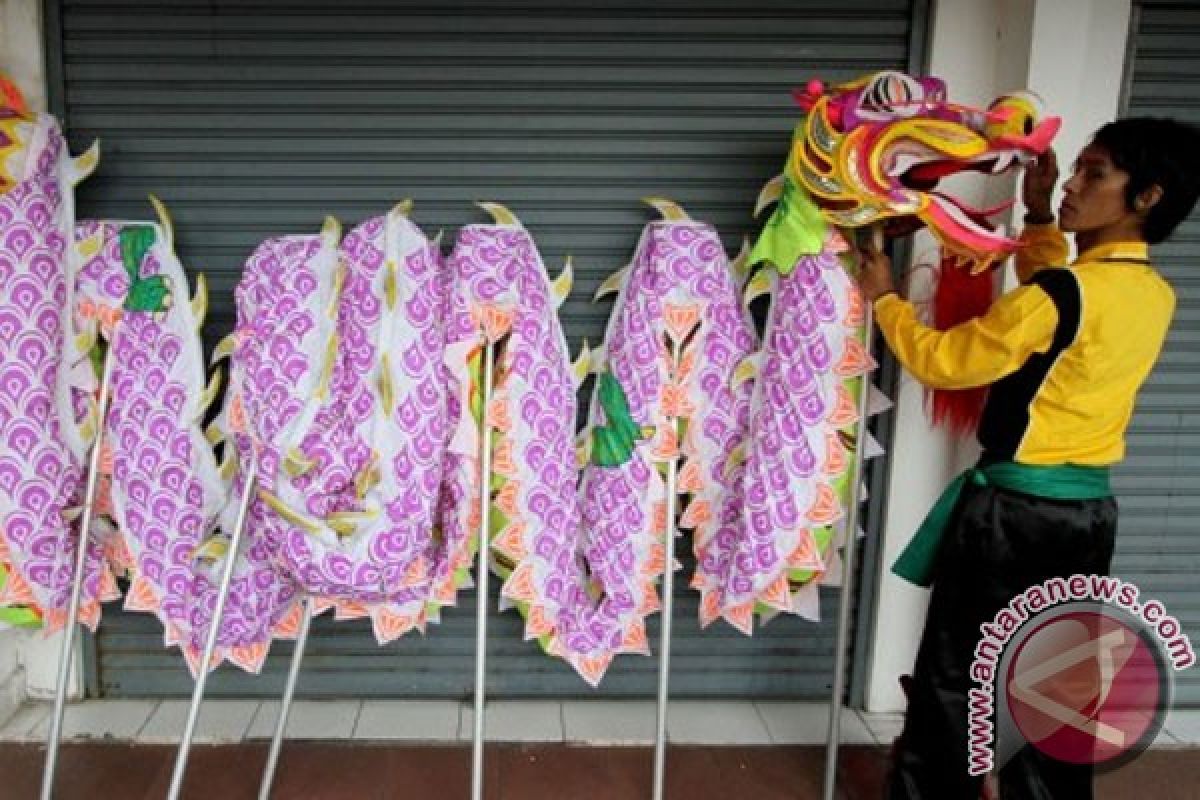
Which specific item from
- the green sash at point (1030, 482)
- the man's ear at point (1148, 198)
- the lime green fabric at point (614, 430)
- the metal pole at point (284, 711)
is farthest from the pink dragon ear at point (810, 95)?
the metal pole at point (284, 711)

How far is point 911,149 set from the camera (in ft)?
7.73

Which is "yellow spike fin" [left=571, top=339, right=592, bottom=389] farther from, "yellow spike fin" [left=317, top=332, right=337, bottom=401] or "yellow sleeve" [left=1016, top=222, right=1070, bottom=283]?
"yellow sleeve" [left=1016, top=222, right=1070, bottom=283]

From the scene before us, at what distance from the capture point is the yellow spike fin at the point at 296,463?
2.49m

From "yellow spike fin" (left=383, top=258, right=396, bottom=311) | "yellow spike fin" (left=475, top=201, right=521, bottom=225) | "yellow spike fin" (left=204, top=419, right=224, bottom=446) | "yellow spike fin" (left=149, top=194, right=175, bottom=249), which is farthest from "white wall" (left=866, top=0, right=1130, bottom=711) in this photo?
"yellow spike fin" (left=149, top=194, right=175, bottom=249)

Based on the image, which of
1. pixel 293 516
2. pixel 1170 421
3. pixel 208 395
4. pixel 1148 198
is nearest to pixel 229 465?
pixel 208 395

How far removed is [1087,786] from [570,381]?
68.2 inches

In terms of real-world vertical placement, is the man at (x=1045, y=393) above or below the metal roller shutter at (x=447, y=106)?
Result: below

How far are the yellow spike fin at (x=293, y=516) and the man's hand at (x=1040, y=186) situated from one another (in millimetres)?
2098

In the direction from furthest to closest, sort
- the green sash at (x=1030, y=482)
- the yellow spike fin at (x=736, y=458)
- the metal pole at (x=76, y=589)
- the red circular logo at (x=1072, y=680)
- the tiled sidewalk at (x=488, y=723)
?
the tiled sidewalk at (x=488, y=723) → the yellow spike fin at (x=736, y=458) → the metal pole at (x=76, y=589) → the red circular logo at (x=1072, y=680) → the green sash at (x=1030, y=482)

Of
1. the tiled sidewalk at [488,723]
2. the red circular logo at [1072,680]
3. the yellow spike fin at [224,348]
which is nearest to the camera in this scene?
the red circular logo at [1072,680]

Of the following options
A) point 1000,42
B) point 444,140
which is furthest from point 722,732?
point 1000,42

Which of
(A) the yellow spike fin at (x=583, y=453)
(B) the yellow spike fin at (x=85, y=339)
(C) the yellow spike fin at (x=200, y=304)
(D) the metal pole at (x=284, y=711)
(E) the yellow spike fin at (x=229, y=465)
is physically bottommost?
(D) the metal pole at (x=284, y=711)

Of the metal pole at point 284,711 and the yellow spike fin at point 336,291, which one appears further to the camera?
the metal pole at point 284,711

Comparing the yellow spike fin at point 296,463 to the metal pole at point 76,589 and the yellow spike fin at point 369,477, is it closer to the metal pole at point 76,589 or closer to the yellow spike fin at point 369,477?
the yellow spike fin at point 369,477
